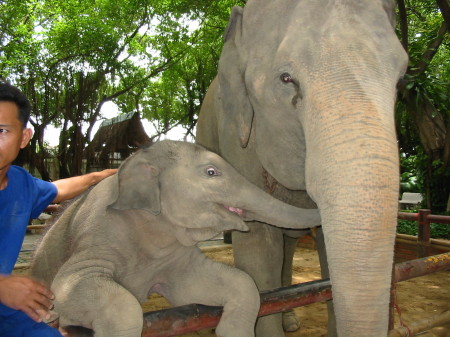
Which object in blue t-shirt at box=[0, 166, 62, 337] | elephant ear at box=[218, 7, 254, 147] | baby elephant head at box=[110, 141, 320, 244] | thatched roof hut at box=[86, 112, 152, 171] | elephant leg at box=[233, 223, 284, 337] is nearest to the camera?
blue t-shirt at box=[0, 166, 62, 337]

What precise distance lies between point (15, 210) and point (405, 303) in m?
3.80

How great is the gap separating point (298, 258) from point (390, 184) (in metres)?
5.48

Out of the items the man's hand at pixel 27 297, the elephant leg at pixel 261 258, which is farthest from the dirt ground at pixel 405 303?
the man's hand at pixel 27 297

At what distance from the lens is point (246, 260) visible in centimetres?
245

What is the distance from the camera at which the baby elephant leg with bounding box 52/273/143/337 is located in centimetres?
130

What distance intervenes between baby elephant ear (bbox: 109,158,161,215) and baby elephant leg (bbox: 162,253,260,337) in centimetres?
33

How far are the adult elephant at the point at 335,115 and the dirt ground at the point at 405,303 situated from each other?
193cm

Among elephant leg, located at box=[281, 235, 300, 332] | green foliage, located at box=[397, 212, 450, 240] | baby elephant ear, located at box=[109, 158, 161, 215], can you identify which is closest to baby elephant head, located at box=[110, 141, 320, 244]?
baby elephant ear, located at box=[109, 158, 161, 215]

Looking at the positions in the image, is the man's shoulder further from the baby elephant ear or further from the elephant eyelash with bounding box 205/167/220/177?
the elephant eyelash with bounding box 205/167/220/177

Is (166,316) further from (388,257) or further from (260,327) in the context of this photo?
(260,327)

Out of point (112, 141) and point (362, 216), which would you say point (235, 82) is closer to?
point (362, 216)

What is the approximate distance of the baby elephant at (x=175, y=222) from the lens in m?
1.58

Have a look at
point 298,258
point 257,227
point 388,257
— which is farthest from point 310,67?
point 298,258

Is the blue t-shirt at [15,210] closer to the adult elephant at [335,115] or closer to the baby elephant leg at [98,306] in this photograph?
the baby elephant leg at [98,306]
